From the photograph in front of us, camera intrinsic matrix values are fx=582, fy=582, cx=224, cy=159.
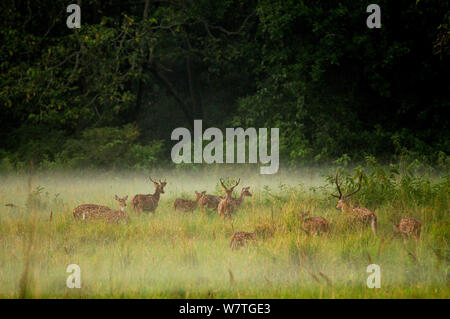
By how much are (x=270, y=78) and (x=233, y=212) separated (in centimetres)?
897

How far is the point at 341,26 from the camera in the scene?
15711 mm

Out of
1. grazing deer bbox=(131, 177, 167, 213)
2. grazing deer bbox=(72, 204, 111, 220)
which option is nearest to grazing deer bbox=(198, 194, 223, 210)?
grazing deer bbox=(131, 177, 167, 213)

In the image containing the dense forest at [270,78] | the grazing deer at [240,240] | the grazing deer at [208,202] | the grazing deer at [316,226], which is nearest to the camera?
the grazing deer at [240,240]

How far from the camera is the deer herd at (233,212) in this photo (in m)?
6.57

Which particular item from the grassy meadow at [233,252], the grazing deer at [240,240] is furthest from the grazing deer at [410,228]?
the grazing deer at [240,240]

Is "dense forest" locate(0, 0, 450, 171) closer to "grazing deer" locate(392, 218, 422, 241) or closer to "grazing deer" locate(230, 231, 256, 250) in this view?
"grazing deer" locate(392, 218, 422, 241)

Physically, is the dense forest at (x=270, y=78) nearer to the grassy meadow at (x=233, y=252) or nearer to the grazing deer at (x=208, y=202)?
the grassy meadow at (x=233, y=252)

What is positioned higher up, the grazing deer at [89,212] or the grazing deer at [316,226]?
the grazing deer at [89,212]

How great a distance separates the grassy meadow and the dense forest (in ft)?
20.3

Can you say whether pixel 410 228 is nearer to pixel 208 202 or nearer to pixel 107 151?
pixel 208 202

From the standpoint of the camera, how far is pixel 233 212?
333 inches

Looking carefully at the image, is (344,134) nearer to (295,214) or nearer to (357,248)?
(295,214)

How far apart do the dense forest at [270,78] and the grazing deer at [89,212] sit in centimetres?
721

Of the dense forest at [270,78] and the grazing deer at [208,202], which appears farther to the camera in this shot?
the dense forest at [270,78]
